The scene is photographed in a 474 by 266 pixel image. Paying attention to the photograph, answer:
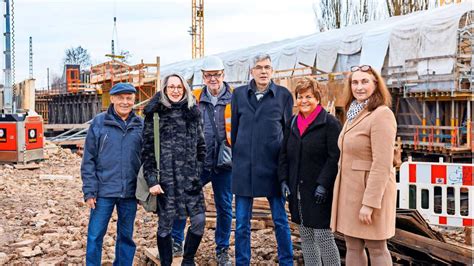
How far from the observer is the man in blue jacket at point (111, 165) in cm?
442

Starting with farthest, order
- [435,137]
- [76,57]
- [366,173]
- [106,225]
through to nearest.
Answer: [76,57] → [435,137] → [106,225] → [366,173]

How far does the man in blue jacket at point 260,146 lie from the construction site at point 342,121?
0.64 meters

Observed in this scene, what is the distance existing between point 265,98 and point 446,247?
1.97 metres

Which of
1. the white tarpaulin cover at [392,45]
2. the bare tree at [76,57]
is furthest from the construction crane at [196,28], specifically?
the white tarpaulin cover at [392,45]

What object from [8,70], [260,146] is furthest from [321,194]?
[8,70]

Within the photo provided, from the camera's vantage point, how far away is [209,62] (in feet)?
16.4

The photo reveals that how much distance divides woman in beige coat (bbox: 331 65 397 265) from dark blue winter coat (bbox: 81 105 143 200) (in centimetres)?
170

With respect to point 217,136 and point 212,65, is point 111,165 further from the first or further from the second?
point 212,65

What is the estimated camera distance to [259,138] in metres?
4.47

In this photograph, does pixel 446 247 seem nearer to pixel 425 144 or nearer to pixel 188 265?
pixel 188 265

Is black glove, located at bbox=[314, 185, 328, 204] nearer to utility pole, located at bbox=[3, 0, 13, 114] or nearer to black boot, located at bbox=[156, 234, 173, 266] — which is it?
black boot, located at bbox=[156, 234, 173, 266]

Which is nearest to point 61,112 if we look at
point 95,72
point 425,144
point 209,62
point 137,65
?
point 95,72

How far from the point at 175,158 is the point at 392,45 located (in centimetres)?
1743

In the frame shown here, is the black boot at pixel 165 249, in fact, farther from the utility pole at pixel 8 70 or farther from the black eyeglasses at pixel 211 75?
the utility pole at pixel 8 70
